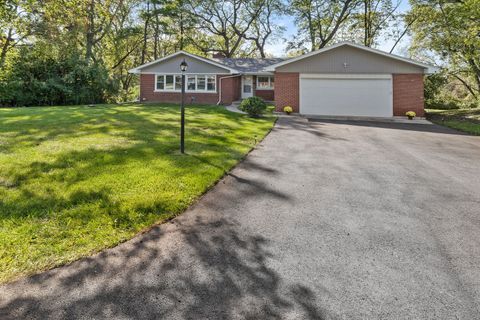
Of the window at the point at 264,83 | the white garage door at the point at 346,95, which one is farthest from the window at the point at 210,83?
the white garage door at the point at 346,95

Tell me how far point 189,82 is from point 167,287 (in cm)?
2195

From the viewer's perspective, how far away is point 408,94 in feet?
57.4

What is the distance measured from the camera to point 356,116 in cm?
1794

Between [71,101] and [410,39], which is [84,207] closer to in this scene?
[71,101]

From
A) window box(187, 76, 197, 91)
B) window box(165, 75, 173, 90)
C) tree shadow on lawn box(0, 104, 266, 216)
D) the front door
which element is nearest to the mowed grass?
tree shadow on lawn box(0, 104, 266, 216)

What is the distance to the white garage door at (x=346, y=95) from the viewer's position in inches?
697

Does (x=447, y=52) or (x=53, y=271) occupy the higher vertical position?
(x=447, y=52)

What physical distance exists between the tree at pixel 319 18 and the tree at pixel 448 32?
5904 mm

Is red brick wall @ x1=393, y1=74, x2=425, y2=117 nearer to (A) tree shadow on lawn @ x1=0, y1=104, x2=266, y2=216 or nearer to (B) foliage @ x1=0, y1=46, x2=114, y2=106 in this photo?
(A) tree shadow on lawn @ x1=0, y1=104, x2=266, y2=216

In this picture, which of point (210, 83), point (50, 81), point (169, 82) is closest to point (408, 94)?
point (210, 83)

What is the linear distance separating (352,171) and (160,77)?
19.9 metres

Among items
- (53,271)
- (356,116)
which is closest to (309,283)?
(53,271)

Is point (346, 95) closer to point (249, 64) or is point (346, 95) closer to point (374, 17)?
point (249, 64)

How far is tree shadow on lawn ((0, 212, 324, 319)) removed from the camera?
8.18ft
